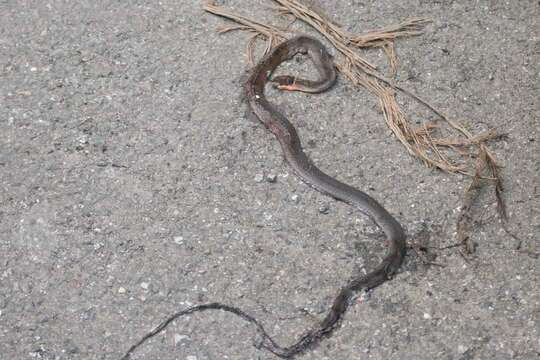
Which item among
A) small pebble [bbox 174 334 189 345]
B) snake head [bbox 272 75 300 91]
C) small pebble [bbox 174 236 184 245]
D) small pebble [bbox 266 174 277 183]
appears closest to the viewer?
small pebble [bbox 174 334 189 345]

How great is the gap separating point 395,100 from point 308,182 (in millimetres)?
1002

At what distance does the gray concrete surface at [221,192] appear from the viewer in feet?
14.1

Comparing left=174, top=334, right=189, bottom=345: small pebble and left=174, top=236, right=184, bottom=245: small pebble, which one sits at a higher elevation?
left=174, top=236, right=184, bottom=245: small pebble

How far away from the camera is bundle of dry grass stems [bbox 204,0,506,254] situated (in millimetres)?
5066

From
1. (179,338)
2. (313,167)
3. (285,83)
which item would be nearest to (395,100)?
(285,83)

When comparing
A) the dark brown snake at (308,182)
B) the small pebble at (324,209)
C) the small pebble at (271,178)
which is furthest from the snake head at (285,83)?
the small pebble at (324,209)

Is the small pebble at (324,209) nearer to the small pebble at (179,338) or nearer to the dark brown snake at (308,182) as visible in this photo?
the dark brown snake at (308,182)

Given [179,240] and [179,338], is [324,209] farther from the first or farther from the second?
[179,338]

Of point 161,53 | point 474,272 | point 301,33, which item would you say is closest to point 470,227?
point 474,272

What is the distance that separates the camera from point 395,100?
5.54 meters

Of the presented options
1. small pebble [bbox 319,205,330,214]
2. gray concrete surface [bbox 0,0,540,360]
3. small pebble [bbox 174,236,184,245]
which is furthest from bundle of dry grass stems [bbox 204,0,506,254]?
small pebble [bbox 174,236,184,245]

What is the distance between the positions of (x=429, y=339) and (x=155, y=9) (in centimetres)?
327

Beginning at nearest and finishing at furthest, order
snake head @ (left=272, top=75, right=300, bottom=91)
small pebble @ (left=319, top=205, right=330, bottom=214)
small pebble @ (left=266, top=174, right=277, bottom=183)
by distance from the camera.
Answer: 1. small pebble @ (left=319, top=205, right=330, bottom=214)
2. small pebble @ (left=266, top=174, right=277, bottom=183)
3. snake head @ (left=272, top=75, right=300, bottom=91)

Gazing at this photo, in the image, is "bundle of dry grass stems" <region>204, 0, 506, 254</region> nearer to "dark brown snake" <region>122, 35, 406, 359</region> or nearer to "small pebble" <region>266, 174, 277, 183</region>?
"dark brown snake" <region>122, 35, 406, 359</region>
